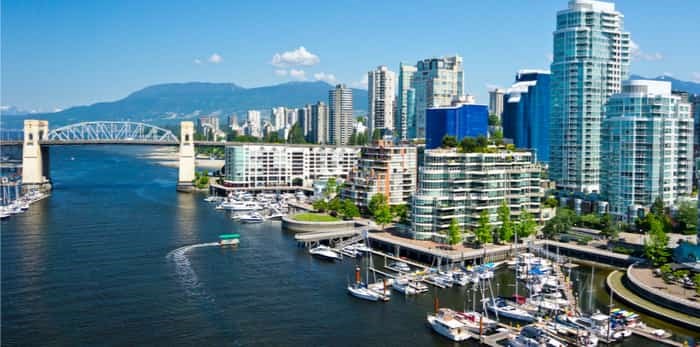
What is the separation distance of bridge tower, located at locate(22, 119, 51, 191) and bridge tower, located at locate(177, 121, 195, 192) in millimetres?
15909

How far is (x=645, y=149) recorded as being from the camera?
153 ft

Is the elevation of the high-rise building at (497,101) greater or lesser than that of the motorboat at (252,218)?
greater

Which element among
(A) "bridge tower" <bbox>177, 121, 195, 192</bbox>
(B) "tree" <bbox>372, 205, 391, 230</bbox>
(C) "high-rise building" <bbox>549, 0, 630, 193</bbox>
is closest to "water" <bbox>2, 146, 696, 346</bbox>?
(B) "tree" <bbox>372, 205, 391, 230</bbox>

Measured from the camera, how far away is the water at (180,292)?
26.9 metres

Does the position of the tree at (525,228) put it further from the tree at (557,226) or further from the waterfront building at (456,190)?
the tree at (557,226)

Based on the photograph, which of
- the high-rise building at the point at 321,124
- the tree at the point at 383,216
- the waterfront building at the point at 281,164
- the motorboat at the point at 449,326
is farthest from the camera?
the high-rise building at the point at 321,124

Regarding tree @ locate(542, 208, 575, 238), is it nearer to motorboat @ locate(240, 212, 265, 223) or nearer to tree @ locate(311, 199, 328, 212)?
tree @ locate(311, 199, 328, 212)

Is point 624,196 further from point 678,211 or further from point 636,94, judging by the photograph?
point 636,94

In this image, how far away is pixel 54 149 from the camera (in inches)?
7746

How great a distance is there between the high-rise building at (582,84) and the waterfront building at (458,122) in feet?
26.5

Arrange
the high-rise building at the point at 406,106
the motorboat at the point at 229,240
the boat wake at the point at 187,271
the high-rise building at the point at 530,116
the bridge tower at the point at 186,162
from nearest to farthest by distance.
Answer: the boat wake at the point at 187,271
the motorboat at the point at 229,240
the high-rise building at the point at 530,116
the bridge tower at the point at 186,162
the high-rise building at the point at 406,106

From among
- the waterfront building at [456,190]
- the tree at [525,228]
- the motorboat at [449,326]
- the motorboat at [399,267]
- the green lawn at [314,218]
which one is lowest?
the motorboat at [449,326]

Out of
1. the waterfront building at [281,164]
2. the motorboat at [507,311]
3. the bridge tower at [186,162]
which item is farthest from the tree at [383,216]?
the bridge tower at [186,162]

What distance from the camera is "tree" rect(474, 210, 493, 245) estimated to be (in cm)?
4091
